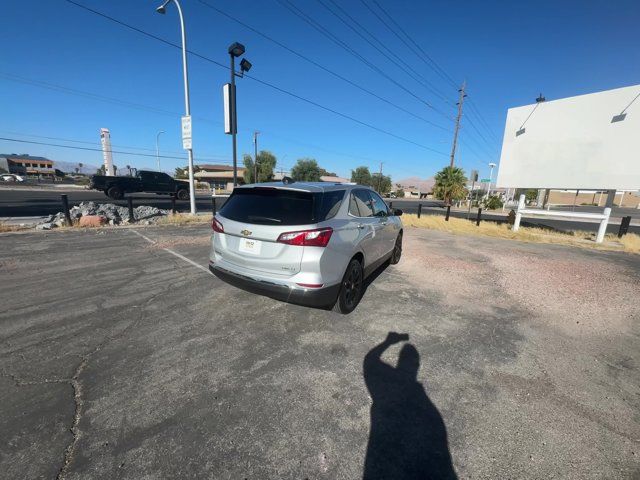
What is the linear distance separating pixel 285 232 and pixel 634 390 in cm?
376

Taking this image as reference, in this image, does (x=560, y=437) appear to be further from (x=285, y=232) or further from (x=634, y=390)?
(x=285, y=232)

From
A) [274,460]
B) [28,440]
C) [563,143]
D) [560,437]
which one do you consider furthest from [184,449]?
[563,143]

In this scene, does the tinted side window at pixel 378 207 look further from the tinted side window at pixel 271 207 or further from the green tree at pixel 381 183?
the green tree at pixel 381 183

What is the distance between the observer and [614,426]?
238 centimetres

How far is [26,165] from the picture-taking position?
105 metres

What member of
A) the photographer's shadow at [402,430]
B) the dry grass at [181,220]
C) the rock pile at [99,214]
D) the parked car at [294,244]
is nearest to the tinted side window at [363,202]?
the parked car at [294,244]

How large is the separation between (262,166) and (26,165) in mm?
103347

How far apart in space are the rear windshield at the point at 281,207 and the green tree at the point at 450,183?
124ft

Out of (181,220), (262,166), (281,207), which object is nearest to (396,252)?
(281,207)

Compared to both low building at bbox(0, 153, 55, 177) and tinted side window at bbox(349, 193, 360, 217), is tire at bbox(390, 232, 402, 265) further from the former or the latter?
low building at bbox(0, 153, 55, 177)

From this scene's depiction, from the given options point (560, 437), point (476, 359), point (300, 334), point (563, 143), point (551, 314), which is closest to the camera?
point (560, 437)

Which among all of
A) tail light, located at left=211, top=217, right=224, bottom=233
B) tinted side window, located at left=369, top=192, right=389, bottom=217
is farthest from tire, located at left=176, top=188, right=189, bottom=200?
tail light, located at left=211, top=217, right=224, bottom=233

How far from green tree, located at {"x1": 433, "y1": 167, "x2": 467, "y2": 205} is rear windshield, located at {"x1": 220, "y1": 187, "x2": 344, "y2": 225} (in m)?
37.8

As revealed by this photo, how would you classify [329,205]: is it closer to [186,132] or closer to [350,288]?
[350,288]
